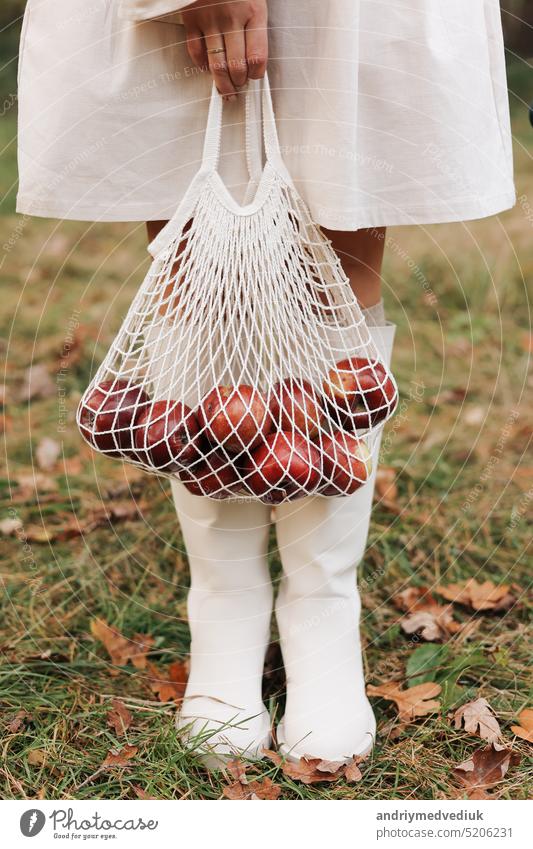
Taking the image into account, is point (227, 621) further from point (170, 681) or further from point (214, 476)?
point (214, 476)

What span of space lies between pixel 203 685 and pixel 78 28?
828 mm

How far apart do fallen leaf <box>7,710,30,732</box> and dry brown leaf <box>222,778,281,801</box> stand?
0.30 meters

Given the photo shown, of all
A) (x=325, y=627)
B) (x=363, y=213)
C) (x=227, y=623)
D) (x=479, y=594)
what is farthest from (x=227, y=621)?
(x=363, y=213)

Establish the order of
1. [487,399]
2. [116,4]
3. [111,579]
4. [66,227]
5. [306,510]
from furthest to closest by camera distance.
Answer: [66,227], [487,399], [111,579], [306,510], [116,4]

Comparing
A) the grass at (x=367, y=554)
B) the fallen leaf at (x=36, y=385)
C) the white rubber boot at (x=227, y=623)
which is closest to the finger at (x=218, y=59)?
the white rubber boot at (x=227, y=623)

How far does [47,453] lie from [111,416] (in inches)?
33.8

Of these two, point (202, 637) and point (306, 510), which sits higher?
point (306, 510)

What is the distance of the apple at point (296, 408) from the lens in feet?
3.06

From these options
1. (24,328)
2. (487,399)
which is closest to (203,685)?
(487,399)

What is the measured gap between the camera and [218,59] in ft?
2.80

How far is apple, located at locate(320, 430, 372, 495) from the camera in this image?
0.94m

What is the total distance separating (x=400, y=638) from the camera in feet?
4.25

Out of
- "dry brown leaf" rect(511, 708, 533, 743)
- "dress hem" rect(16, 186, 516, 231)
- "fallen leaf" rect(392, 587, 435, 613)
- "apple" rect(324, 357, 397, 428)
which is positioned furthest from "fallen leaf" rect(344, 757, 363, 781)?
"dress hem" rect(16, 186, 516, 231)

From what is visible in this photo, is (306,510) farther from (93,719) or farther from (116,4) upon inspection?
(116,4)
